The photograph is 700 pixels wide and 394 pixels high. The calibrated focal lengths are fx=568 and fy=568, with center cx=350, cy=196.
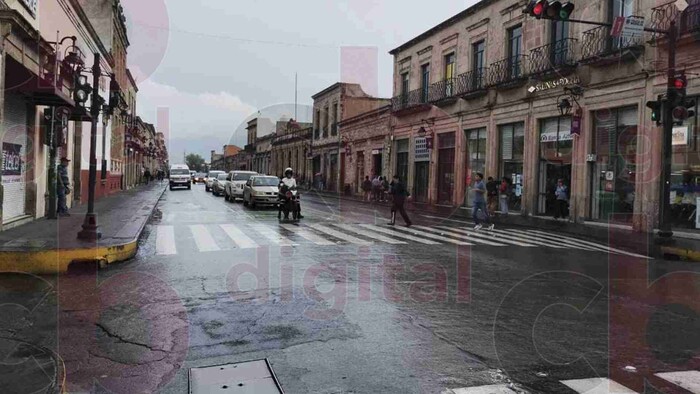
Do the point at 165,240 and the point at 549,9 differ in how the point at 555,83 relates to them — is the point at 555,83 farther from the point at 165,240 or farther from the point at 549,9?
the point at 165,240

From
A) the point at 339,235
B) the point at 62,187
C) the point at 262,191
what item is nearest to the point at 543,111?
the point at 262,191

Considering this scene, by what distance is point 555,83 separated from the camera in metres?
22.7

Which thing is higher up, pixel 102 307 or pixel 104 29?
pixel 104 29

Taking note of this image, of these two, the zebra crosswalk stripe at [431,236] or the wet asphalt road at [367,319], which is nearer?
the wet asphalt road at [367,319]

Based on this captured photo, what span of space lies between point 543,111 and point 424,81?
1261 centimetres

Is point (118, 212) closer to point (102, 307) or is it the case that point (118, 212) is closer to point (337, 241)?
point (337, 241)

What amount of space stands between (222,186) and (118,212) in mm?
18664

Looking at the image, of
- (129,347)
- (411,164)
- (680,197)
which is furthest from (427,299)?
(411,164)

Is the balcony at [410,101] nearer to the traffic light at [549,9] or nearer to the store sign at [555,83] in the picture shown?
the store sign at [555,83]

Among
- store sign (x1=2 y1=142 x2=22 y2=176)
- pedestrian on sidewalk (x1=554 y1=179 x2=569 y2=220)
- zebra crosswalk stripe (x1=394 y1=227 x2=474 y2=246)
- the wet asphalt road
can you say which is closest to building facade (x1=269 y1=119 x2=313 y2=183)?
pedestrian on sidewalk (x1=554 y1=179 x2=569 y2=220)

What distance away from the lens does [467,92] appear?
28.5 m

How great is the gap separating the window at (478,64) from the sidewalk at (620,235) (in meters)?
7.05

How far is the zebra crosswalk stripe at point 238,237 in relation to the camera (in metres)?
12.2

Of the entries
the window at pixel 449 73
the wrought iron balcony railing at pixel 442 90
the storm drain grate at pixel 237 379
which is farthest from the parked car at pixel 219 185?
the storm drain grate at pixel 237 379
